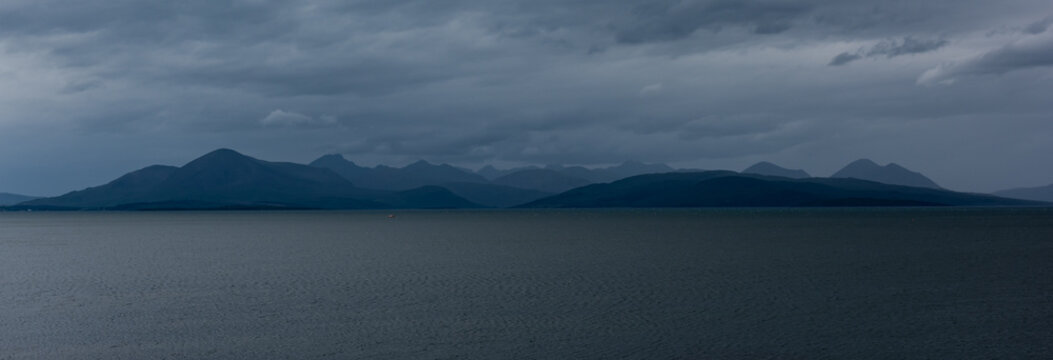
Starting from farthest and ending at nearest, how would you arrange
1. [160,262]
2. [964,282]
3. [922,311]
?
1. [160,262]
2. [964,282]
3. [922,311]

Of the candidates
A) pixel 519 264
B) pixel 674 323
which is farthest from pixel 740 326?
pixel 519 264

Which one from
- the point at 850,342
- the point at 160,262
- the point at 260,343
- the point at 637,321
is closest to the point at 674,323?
the point at 637,321

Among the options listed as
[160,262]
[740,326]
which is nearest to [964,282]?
[740,326]

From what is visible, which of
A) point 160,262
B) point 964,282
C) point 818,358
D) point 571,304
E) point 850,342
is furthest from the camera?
point 160,262

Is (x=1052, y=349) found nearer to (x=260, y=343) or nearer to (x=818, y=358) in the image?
(x=818, y=358)

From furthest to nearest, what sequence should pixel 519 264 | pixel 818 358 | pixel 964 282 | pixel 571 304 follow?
pixel 519 264
pixel 964 282
pixel 571 304
pixel 818 358

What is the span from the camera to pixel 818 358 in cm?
2192

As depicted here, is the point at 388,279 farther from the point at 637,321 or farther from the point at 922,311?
the point at 922,311

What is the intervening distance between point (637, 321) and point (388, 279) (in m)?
19.9

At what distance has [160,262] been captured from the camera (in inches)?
2418

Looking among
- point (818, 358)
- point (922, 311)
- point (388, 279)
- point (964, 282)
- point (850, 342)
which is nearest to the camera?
point (818, 358)

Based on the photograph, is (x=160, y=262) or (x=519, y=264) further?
(x=160, y=262)

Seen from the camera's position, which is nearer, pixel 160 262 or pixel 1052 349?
pixel 1052 349

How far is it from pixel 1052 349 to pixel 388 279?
31.0 meters
